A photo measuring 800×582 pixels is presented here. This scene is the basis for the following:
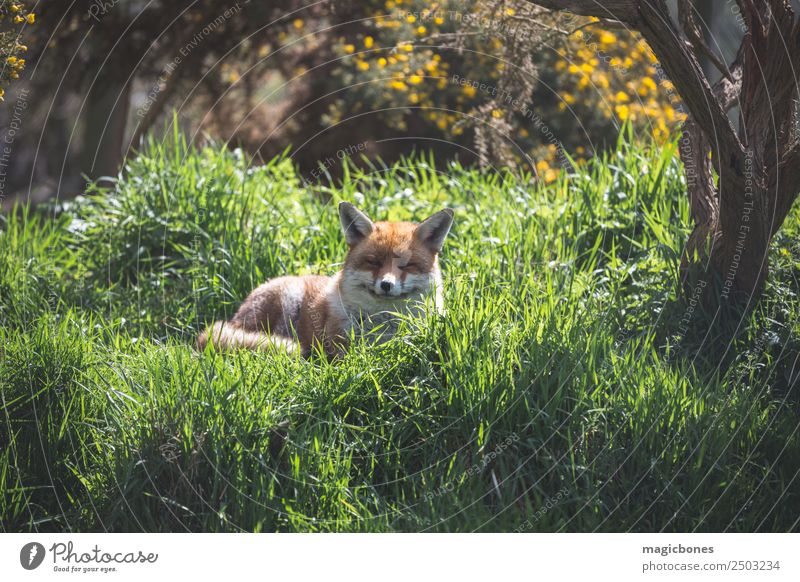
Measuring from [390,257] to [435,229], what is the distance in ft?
1.39

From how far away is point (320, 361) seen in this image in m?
5.05

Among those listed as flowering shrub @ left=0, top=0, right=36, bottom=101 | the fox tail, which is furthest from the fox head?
flowering shrub @ left=0, top=0, right=36, bottom=101

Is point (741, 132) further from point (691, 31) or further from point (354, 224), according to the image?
point (354, 224)

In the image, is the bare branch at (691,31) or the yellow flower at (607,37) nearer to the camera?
the bare branch at (691,31)

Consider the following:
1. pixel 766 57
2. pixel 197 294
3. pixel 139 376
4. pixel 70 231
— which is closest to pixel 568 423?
pixel 139 376

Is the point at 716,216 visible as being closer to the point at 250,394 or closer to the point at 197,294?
the point at 250,394

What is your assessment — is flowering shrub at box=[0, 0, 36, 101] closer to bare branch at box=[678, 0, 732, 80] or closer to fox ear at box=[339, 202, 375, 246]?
fox ear at box=[339, 202, 375, 246]

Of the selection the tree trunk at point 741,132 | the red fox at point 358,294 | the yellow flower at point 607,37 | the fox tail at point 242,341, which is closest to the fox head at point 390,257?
the red fox at point 358,294

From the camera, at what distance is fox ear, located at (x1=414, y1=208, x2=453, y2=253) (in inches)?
219

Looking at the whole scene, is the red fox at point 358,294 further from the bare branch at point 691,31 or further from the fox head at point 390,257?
the bare branch at point 691,31

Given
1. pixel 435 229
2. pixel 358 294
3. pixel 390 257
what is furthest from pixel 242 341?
pixel 435 229
